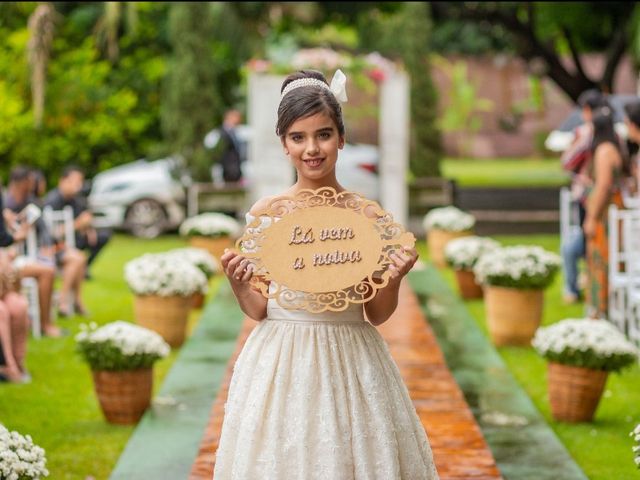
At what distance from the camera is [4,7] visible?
30.2ft

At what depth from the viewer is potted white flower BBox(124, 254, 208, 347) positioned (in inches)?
346

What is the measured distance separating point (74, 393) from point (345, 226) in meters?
4.36

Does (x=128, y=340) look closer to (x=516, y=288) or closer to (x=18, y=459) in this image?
(x=18, y=459)

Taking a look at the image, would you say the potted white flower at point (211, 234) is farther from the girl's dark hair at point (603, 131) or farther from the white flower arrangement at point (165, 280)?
the girl's dark hair at point (603, 131)

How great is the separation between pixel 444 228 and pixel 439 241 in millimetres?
261

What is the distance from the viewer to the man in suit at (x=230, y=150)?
16766 mm

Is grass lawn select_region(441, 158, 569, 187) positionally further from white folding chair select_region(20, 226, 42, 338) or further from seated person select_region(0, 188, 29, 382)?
seated person select_region(0, 188, 29, 382)

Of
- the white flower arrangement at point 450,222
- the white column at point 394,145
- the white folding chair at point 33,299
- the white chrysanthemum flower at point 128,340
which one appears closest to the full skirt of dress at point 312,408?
the white chrysanthemum flower at point 128,340

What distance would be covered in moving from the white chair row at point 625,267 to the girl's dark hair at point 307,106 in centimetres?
524

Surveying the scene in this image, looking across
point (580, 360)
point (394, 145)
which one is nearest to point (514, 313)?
point (580, 360)

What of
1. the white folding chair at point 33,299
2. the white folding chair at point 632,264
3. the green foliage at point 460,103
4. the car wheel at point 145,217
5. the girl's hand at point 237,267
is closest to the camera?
the girl's hand at point 237,267

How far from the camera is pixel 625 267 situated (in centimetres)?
930

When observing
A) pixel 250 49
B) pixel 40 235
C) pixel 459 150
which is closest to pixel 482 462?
pixel 40 235

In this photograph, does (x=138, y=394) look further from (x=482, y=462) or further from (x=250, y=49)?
(x=250, y=49)
